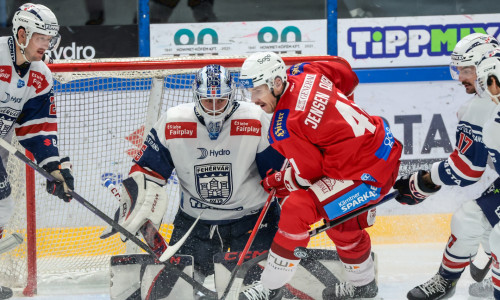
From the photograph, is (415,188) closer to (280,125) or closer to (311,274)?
(311,274)

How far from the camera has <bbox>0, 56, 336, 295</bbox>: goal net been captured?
4074 millimetres

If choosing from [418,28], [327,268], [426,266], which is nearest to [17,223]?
[327,268]

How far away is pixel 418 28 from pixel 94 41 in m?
2.05

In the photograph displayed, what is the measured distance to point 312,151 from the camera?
3301mm

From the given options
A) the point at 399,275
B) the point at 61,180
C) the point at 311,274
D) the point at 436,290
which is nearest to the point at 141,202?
the point at 61,180

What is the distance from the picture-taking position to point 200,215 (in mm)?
3705

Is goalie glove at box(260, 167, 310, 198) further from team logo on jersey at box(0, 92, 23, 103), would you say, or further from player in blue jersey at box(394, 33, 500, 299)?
team logo on jersey at box(0, 92, 23, 103)

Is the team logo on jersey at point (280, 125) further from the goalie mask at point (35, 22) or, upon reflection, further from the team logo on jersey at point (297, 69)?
the goalie mask at point (35, 22)

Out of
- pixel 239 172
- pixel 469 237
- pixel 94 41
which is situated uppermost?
pixel 94 41

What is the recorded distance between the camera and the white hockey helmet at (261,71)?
11.0ft

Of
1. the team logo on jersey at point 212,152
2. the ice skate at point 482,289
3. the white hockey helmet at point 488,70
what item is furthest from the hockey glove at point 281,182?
the ice skate at point 482,289

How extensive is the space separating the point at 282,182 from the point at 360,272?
545 mm

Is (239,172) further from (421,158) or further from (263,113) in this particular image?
(421,158)

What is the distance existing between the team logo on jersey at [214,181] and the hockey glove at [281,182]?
0.15 meters
